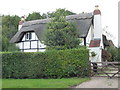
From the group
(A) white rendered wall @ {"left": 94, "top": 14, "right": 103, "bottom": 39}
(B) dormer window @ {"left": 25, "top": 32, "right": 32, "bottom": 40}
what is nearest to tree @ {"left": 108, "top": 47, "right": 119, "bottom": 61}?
(A) white rendered wall @ {"left": 94, "top": 14, "right": 103, "bottom": 39}

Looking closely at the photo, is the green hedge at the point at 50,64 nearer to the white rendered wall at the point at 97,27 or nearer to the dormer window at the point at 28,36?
the white rendered wall at the point at 97,27

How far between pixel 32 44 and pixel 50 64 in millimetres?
15216

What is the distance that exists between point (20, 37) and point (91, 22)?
444 inches

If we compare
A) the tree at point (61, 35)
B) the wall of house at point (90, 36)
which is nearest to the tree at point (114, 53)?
the wall of house at point (90, 36)

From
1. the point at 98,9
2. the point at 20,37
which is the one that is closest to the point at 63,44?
the point at 98,9

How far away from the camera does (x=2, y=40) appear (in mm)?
32062

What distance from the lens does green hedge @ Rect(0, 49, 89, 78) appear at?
583 inches

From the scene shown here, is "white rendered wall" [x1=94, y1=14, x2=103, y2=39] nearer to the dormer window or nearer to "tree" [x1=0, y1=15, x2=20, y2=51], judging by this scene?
the dormer window

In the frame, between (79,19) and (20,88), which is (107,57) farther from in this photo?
(20,88)

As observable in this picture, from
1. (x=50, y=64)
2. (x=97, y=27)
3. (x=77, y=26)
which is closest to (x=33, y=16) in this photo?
(x=77, y=26)

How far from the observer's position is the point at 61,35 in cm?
2152

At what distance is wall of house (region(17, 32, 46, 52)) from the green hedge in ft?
42.8

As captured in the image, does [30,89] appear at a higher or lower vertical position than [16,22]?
lower

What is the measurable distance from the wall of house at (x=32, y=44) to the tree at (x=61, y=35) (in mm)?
6705
